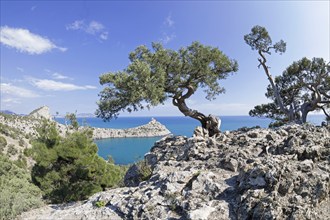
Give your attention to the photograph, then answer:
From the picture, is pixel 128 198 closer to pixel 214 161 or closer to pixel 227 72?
pixel 214 161

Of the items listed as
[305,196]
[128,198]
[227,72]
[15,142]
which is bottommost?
[15,142]

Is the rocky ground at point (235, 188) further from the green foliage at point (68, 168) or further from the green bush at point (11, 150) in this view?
the green bush at point (11, 150)

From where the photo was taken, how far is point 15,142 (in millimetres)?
60438

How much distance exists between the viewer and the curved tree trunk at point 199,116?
17.0m

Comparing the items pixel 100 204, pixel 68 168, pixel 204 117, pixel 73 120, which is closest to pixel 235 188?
pixel 100 204

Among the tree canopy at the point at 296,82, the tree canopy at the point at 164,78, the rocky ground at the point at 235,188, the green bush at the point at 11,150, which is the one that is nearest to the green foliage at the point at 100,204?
the rocky ground at the point at 235,188

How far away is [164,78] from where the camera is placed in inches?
595

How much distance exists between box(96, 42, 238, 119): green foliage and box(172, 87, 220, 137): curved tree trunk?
0.32 m

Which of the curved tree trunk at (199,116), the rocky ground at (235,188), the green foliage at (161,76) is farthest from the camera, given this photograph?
the curved tree trunk at (199,116)

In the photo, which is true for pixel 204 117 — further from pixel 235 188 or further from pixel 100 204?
pixel 100 204

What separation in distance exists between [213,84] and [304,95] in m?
9.59

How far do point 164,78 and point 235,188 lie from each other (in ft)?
27.9

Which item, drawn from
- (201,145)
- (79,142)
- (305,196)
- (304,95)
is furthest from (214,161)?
(304,95)

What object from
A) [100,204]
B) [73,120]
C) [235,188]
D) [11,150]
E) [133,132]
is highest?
[73,120]
